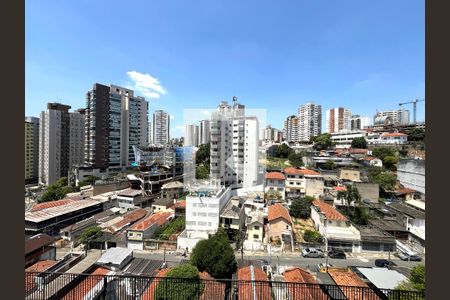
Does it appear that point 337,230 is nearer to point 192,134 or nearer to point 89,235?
point 89,235

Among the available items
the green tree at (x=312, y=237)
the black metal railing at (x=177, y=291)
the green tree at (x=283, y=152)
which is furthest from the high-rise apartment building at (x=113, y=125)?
the green tree at (x=312, y=237)

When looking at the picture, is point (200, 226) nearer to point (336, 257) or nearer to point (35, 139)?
point (336, 257)

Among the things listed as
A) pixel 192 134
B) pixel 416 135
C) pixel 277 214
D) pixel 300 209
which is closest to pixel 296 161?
pixel 300 209

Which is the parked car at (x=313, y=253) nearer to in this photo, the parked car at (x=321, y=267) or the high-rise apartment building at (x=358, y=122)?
the parked car at (x=321, y=267)

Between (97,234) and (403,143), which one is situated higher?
(403,143)

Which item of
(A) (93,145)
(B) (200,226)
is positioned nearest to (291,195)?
(B) (200,226)

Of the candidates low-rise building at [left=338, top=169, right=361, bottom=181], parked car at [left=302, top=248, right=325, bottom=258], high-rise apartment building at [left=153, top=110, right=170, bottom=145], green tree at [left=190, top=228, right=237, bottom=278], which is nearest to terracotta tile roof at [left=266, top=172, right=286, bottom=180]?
low-rise building at [left=338, top=169, right=361, bottom=181]

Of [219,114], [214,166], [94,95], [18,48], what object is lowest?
[214,166]
